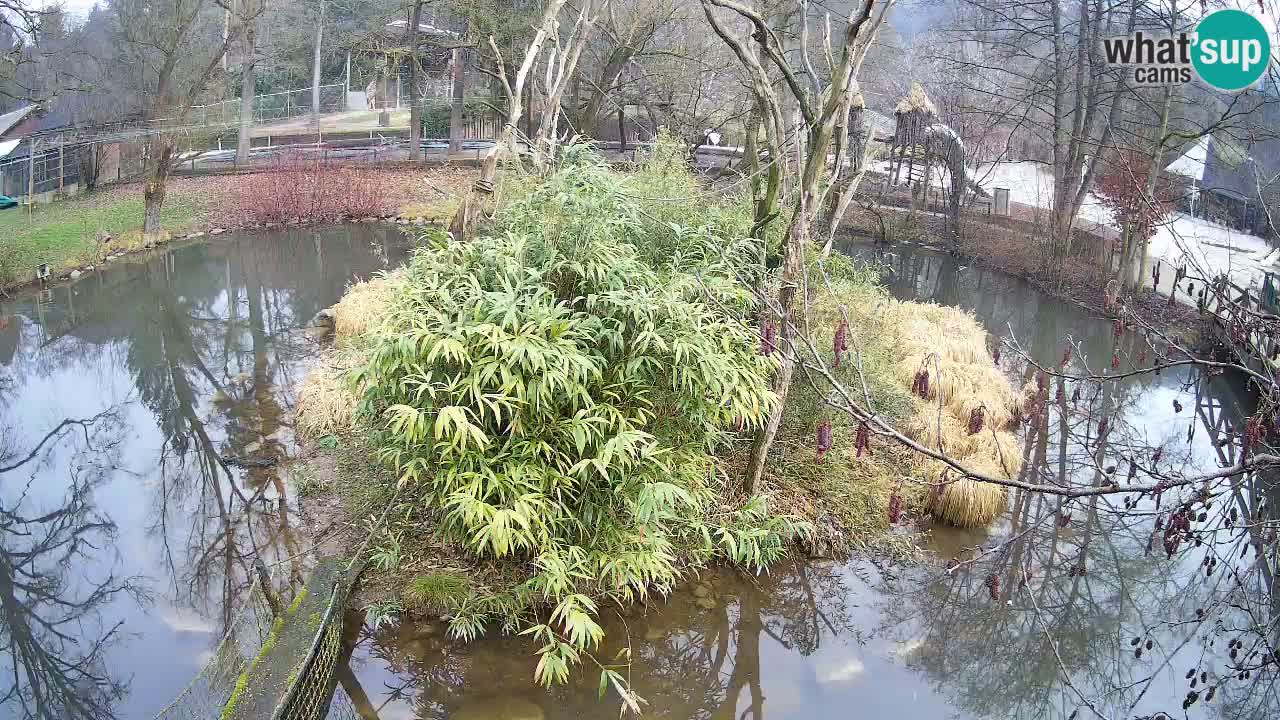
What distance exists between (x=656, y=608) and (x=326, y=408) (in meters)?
3.60

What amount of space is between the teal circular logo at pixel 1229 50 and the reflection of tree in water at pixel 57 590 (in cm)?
861

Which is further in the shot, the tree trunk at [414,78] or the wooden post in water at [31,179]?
the tree trunk at [414,78]

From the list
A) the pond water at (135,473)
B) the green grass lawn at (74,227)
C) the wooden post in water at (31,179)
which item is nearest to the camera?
the pond water at (135,473)

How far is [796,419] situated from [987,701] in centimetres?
230

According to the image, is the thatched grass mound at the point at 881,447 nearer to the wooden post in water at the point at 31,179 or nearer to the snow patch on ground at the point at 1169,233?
the snow patch on ground at the point at 1169,233

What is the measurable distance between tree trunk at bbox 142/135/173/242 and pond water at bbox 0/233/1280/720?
5.77m

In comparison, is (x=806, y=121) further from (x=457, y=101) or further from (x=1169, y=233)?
(x=457, y=101)

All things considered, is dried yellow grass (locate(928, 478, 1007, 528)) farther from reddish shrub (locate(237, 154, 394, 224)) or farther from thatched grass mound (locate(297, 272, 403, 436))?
reddish shrub (locate(237, 154, 394, 224))

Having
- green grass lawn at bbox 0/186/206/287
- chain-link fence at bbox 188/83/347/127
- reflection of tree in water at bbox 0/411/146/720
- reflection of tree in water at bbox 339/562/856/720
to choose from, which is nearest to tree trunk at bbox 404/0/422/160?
chain-link fence at bbox 188/83/347/127

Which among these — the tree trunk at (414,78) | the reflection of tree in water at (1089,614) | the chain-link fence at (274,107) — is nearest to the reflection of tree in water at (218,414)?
the reflection of tree in water at (1089,614)

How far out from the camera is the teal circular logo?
7.93m

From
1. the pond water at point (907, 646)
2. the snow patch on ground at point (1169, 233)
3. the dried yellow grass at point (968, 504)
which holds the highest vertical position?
the snow patch on ground at point (1169, 233)

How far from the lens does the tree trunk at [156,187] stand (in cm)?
1386

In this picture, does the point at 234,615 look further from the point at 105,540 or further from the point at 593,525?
the point at 593,525
